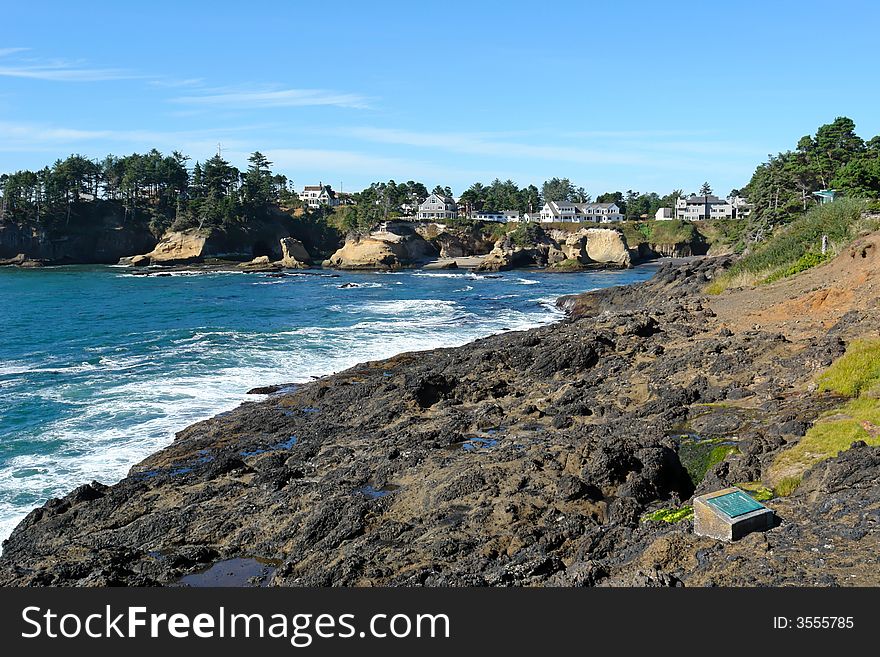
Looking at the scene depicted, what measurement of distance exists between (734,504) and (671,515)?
1911 mm

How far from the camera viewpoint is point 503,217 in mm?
141000

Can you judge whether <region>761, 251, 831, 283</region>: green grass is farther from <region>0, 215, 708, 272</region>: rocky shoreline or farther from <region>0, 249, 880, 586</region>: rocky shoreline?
<region>0, 215, 708, 272</region>: rocky shoreline

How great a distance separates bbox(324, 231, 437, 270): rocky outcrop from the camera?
101 m

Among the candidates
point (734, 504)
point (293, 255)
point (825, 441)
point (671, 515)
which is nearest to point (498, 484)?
point (671, 515)

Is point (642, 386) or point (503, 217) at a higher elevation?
point (503, 217)

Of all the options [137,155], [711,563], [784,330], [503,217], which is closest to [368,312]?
[784,330]

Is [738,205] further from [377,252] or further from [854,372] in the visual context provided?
[854,372]

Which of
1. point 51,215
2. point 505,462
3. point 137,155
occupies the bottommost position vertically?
point 505,462

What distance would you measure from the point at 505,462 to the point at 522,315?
116 feet

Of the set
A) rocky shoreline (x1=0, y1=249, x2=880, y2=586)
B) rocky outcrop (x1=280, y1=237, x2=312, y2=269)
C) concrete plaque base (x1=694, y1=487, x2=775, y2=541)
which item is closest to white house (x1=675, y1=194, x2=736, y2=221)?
rocky outcrop (x1=280, y1=237, x2=312, y2=269)

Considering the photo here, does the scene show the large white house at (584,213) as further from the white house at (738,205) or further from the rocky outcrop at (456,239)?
the rocky outcrop at (456,239)

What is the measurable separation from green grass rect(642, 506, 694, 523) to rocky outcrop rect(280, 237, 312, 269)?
9048 centimetres

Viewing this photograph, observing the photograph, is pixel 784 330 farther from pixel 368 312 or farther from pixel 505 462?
pixel 368 312

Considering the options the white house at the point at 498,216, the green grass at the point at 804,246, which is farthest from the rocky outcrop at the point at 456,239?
the green grass at the point at 804,246
